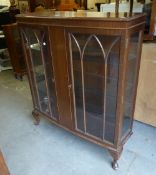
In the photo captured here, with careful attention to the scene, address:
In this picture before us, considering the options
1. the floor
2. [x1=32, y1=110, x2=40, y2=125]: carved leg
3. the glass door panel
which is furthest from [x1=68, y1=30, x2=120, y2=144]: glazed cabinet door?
[x1=32, y1=110, x2=40, y2=125]: carved leg

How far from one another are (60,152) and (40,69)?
0.70m

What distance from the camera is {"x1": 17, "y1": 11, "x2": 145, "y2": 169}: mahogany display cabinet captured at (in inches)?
43.1

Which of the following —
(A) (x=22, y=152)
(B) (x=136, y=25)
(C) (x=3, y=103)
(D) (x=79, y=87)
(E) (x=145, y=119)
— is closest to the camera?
(B) (x=136, y=25)

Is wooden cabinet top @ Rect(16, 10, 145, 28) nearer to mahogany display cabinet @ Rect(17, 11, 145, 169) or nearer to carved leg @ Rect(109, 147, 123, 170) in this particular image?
mahogany display cabinet @ Rect(17, 11, 145, 169)

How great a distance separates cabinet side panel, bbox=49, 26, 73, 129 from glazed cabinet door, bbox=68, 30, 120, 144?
0.06m

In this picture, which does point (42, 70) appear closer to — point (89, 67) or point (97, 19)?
point (89, 67)

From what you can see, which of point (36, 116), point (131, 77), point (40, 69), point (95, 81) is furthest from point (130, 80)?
point (36, 116)

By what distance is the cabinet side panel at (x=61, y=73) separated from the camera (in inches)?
50.9

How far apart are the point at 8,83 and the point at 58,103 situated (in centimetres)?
161

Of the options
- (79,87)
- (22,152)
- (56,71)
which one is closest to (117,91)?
(79,87)

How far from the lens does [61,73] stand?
1.41 m

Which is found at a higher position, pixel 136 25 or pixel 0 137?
pixel 136 25

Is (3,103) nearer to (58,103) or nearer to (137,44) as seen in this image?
(58,103)

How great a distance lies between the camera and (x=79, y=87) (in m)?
1.39
